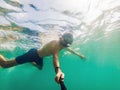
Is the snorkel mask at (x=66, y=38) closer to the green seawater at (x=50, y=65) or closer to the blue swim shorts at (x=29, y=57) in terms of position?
the blue swim shorts at (x=29, y=57)

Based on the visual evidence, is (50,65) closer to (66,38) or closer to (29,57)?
(29,57)

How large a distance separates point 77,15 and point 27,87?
3663 cm

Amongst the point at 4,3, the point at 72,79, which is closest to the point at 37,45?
the point at 4,3

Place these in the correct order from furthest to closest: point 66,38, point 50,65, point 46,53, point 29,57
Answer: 1. point 50,65
2. point 29,57
3. point 46,53
4. point 66,38

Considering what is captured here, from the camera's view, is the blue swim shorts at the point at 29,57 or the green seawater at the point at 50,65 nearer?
the blue swim shorts at the point at 29,57

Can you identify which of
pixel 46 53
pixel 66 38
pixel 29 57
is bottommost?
pixel 29 57

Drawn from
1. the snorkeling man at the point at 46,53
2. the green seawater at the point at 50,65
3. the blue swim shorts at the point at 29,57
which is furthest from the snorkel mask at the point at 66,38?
the green seawater at the point at 50,65

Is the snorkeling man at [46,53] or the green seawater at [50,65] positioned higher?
the snorkeling man at [46,53]

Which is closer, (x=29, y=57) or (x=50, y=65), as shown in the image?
(x=29, y=57)

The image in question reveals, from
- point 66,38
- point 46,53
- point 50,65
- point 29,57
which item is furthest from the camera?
point 50,65

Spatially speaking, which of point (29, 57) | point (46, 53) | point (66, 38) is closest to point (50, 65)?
point (29, 57)

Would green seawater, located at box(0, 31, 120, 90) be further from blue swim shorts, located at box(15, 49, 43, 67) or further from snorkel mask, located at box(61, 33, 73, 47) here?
snorkel mask, located at box(61, 33, 73, 47)

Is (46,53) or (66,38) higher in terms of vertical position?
(66,38)

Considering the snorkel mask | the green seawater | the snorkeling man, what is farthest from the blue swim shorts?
the green seawater
